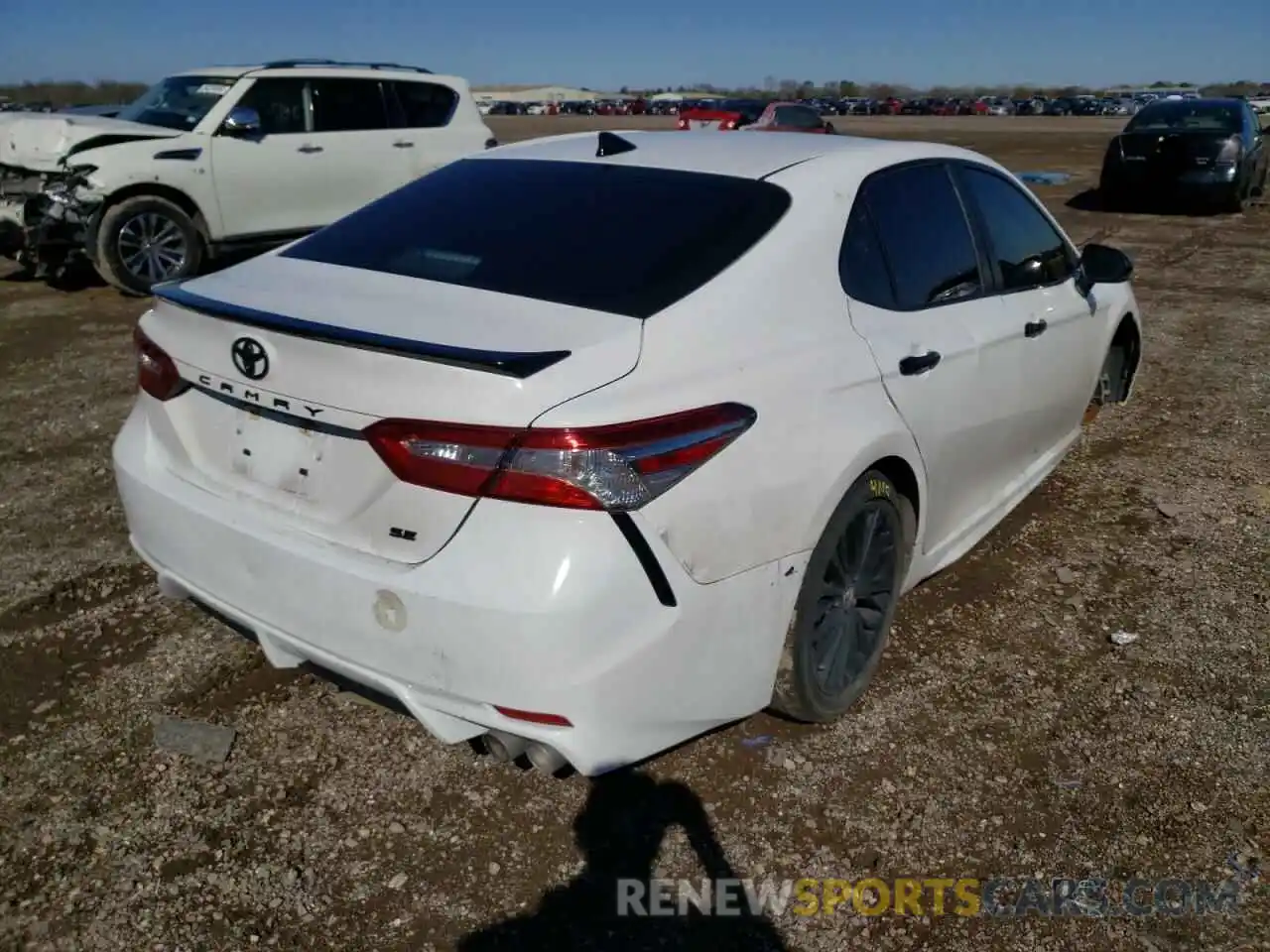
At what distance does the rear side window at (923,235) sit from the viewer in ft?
10.0

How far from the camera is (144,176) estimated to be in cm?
824

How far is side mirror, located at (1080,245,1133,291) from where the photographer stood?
423cm

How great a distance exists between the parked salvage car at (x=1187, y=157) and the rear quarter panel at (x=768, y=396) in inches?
535

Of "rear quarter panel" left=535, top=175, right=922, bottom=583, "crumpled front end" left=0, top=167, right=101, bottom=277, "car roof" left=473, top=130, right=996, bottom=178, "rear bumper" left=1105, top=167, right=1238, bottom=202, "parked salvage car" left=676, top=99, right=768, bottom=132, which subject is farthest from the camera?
"parked salvage car" left=676, top=99, right=768, bottom=132

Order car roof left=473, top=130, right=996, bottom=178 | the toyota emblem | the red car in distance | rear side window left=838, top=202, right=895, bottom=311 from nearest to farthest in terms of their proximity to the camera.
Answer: the toyota emblem < rear side window left=838, top=202, right=895, bottom=311 < car roof left=473, top=130, right=996, bottom=178 < the red car in distance

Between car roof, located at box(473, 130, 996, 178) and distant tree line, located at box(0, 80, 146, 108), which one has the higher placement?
car roof, located at box(473, 130, 996, 178)

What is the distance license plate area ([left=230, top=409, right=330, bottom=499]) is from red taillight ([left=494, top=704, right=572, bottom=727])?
0.66 meters

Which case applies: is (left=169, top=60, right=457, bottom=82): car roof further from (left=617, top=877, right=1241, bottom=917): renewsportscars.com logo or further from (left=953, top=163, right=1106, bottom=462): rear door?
(left=617, top=877, right=1241, bottom=917): renewsportscars.com logo

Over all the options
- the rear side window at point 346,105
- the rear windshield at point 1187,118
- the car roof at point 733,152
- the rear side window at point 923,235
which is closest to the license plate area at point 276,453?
the car roof at point 733,152

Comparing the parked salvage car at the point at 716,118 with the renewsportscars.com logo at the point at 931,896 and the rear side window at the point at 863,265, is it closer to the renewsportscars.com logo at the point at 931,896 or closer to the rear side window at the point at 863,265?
the rear side window at the point at 863,265

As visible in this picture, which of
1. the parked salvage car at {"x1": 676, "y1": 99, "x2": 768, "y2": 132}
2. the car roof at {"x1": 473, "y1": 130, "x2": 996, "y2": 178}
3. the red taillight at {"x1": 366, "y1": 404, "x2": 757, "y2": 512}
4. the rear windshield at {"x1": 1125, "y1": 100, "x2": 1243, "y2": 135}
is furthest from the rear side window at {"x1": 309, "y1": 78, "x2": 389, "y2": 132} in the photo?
the parked salvage car at {"x1": 676, "y1": 99, "x2": 768, "y2": 132}

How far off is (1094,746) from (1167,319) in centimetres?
657

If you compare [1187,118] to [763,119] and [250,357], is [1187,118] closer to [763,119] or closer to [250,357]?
[763,119]

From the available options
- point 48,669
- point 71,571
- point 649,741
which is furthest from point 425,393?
point 71,571
